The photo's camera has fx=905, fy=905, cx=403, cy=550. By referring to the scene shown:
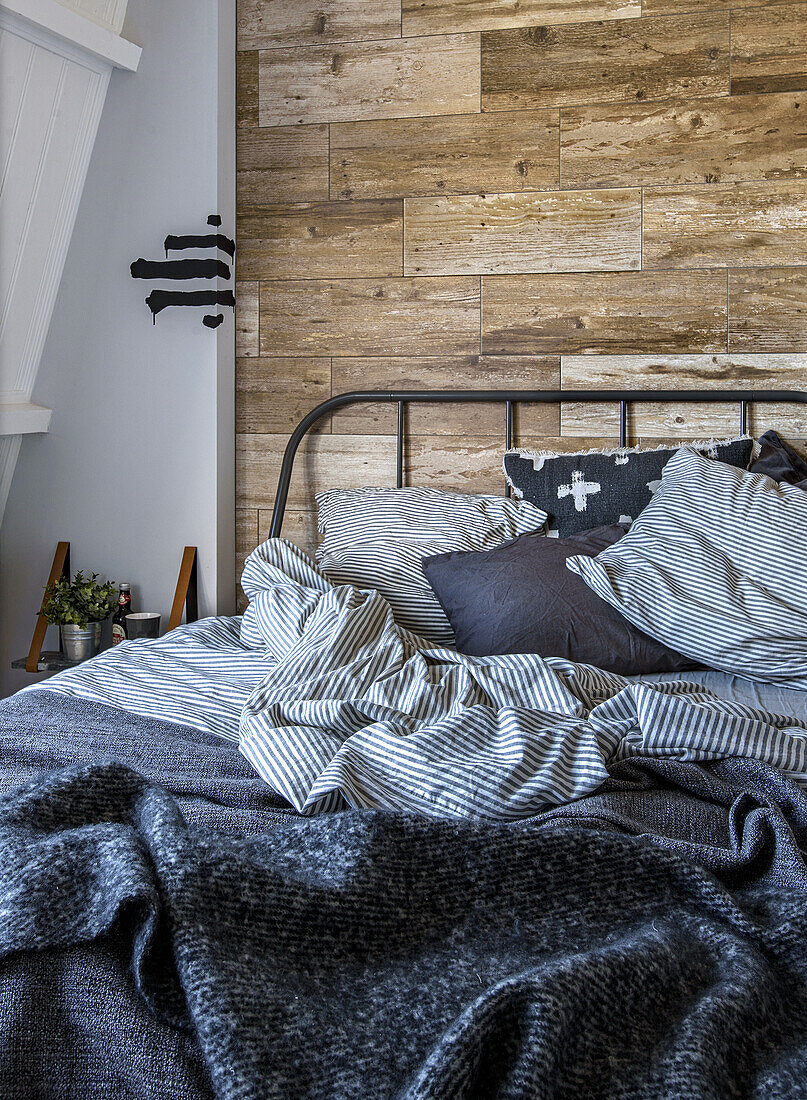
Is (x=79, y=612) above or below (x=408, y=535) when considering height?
below

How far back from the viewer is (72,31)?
2.17 metres

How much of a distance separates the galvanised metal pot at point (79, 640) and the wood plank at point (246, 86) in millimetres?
1457

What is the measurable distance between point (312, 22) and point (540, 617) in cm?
181

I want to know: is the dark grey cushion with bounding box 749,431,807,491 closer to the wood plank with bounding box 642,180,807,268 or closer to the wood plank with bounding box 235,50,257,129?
the wood plank with bounding box 642,180,807,268

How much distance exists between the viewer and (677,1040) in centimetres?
59

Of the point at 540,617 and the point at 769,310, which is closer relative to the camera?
the point at 540,617

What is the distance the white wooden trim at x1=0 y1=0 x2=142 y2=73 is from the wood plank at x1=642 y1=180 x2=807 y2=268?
1.41m

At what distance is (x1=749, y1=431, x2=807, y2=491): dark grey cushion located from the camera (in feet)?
6.66

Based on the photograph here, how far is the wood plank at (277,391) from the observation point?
2.54 m

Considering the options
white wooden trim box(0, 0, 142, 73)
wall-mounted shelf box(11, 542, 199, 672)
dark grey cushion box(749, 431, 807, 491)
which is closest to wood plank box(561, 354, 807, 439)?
dark grey cushion box(749, 431, 807, 491)

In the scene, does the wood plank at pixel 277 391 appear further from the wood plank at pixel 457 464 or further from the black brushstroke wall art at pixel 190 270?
the wood plank at pixel 457 464

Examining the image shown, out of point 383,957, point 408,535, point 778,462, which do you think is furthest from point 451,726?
point 778,462

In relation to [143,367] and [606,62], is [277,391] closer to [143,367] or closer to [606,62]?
[143,367]

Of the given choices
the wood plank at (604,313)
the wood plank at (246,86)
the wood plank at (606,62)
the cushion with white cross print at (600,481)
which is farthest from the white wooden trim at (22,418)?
the wood plank at (606,62)
